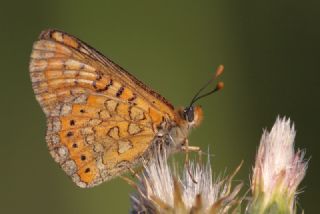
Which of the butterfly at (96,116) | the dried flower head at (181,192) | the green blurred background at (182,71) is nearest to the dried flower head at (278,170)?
the dried flower head at (181,192)

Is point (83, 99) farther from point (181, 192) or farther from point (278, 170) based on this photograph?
point (278, 170)

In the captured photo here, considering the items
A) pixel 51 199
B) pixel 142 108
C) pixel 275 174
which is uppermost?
pixel 142 108

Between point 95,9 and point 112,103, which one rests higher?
point 95,9

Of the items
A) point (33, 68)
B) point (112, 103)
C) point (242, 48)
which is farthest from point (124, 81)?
point (242, 48)

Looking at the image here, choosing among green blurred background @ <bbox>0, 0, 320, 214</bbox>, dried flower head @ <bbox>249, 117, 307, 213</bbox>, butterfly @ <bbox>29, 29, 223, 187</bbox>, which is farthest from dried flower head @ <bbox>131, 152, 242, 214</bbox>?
green blurred background @ <bbox>0, 0, 320, 214</bbox>

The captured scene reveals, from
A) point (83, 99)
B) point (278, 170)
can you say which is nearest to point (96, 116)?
point (83, 99)

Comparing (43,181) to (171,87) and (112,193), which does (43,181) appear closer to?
(112,193)
